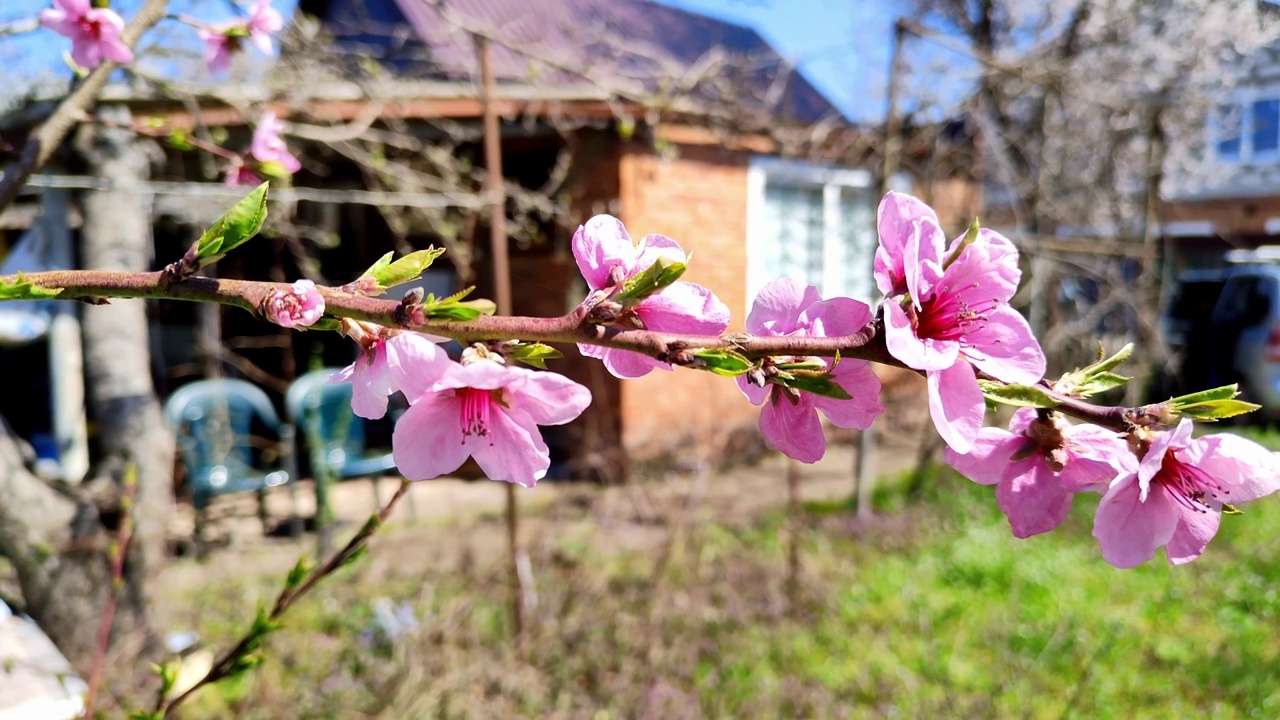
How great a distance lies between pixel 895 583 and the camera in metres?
4.15

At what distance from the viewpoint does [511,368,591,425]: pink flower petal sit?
0.60m

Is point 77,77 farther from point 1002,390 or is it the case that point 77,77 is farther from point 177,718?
point 177,718

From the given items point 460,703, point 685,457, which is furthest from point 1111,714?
point 685,457

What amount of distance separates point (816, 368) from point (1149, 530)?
1.07 feet

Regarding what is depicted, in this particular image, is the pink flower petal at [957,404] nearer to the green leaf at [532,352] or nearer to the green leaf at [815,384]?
the green leaf at [815,384]

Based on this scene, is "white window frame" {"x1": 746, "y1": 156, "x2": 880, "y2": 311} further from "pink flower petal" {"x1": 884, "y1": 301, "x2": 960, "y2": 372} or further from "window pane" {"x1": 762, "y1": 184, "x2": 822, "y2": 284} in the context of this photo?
"pink flower petal" {"x1": 884, "y1": 301, "x2": 960, "y2": 372}

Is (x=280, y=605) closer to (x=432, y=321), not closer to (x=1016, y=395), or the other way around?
(x=432, y=321)

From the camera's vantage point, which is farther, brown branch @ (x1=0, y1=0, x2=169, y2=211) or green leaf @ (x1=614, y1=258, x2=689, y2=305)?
brown branch @ (x1=0, y1=0, x2=169, y2=211)

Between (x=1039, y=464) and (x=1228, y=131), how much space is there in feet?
16.0

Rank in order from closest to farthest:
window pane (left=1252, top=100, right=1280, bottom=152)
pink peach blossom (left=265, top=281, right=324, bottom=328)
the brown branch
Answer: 1. pink peach blossom (left=265, top=281, right=324, bottom=328)
2. the brown branch
3. window pane (left=1252, top=100, right=1280, bottom=152)

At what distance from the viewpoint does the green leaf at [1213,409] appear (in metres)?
0.62

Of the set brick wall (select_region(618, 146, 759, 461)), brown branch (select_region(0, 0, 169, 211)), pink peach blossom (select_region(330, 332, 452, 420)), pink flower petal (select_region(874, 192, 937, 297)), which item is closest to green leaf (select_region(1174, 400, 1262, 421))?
pink flower petal (select_region(874, 192, 937, 297))

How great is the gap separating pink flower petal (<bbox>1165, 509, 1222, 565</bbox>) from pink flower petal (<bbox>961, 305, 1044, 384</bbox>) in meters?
0.19

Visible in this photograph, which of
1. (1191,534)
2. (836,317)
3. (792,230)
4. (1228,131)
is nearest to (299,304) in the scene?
(836,317)
